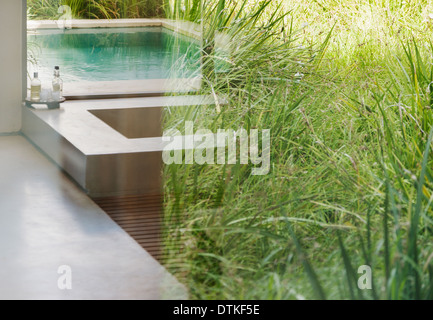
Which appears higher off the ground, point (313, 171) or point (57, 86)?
point (57, 86)

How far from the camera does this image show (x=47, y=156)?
4.51 metres

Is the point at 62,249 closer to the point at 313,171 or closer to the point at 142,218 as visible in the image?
the point at 142,218

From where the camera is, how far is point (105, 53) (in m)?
5.71

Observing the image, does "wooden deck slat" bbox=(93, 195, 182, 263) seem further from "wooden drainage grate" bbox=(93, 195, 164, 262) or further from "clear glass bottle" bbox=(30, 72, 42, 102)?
"clear glass bottle" bbox=(30, 72, 42, 102)

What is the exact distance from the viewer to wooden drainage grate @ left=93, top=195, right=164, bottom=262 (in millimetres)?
3236

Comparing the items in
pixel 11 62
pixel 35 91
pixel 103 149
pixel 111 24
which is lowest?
pixel 103 149

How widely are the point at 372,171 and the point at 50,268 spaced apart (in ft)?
4.66

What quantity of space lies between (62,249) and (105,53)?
2.82 meters

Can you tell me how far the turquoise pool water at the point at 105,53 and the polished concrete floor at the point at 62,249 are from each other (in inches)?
52.3

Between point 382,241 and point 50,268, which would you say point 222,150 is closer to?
point 50,268

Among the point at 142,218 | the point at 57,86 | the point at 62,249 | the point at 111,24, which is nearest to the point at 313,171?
the point at 142,218
